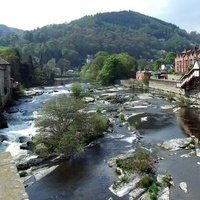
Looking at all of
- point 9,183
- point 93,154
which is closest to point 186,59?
point 93,154

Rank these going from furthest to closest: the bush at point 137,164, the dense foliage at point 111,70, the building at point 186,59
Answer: the dense foliage at point 111,70 < the building at point 186,59 < the bush at point 137,164

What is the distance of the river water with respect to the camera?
23.1m

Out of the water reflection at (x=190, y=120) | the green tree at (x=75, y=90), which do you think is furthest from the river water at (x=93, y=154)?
the green tree at (x=75, y=90)

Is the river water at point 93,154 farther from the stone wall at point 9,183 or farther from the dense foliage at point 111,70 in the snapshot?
the dense foliage at point 111,70

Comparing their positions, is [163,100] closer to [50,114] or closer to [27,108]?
[27,108]

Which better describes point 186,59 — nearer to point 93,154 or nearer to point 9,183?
point 93,154

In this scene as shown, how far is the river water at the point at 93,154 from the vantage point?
23.1 meters

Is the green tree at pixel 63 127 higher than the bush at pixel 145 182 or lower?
higher

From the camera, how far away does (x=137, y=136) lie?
125 ft

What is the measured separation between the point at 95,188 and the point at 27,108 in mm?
38830

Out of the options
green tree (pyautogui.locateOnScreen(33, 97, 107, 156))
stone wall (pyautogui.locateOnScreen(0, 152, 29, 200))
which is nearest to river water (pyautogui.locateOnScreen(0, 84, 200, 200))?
green tree (pyautogui.locateOnScreen(33, 97, 107, 156))

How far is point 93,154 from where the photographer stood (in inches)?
1227

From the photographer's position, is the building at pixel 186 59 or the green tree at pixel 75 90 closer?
the green tree at pixel 75 90

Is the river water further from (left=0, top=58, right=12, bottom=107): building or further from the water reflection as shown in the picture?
(left=0, top=58, right=12, bottom=107): building
